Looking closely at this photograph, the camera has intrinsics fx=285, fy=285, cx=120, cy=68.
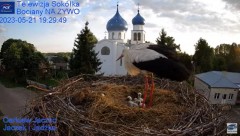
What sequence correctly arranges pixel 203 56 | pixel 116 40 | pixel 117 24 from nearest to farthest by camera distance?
pixel 117 24 → pixel 116 40 → pixel 203 56

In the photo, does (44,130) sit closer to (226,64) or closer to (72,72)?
(72,72)

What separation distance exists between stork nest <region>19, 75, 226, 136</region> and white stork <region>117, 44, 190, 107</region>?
0.41 m

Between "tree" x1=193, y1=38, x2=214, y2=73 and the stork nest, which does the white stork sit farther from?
"tree" x1=193, y1=38, x2=214, y2=73

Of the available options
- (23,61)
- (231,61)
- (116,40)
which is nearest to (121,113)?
(23,61)

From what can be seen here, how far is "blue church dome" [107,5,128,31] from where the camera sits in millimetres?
21247

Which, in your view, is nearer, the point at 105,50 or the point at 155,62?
the point at 155,62

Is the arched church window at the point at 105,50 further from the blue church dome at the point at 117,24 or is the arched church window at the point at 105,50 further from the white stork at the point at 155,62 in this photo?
the white stork at the point at 155,62

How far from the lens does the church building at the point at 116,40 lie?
21422 millimetres

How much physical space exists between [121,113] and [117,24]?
736 inches

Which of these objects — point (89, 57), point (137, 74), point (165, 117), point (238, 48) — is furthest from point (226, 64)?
point (165, 117)

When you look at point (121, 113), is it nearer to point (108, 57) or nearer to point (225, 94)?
point (225, 94)

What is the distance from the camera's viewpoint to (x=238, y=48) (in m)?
26.5

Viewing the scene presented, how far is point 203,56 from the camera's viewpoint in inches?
979

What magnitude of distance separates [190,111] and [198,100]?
53cm
